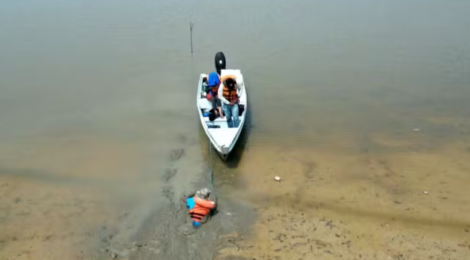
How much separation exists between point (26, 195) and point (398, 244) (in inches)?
281

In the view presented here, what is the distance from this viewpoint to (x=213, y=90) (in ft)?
37.6

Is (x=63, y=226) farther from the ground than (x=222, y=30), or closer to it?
closer to it

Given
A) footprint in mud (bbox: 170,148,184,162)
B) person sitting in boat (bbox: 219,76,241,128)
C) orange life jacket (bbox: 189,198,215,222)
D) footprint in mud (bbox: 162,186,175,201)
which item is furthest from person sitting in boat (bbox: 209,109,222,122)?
orange life jacket (bbox: 189,198,215,222)

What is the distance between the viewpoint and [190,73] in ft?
50.3

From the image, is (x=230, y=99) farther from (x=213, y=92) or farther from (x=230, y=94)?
(x=213, y=92)

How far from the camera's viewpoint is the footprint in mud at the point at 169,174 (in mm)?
9818

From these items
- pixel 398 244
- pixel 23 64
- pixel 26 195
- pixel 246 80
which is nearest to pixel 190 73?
pixel 246 80

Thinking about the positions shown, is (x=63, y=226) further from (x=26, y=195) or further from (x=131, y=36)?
(x=131, y=36)

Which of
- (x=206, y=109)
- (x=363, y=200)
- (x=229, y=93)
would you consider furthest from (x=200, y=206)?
(x=206, y=109)

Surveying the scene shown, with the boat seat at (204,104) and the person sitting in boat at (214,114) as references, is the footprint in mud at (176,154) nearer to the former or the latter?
the person sitting in boat at (214,114)

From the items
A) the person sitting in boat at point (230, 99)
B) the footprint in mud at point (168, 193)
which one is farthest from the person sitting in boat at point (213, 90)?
the footprint in mud at point (168, 193)

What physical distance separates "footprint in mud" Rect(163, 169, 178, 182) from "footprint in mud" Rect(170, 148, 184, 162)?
18.2 inches

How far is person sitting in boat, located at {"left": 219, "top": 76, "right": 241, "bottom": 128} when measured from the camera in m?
10.7

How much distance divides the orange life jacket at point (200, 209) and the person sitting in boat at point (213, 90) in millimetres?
3267
